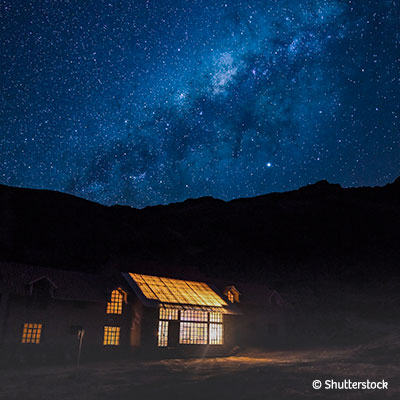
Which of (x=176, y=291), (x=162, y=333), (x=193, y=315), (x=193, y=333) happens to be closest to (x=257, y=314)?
(x=193, y=315)

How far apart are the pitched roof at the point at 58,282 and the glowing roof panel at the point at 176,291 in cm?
294

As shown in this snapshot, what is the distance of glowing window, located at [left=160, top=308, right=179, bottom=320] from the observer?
30.2 metres

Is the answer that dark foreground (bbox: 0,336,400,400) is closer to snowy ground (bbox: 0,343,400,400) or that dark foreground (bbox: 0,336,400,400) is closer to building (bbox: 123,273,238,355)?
snowy ground (bbox: 0,343,400,400)

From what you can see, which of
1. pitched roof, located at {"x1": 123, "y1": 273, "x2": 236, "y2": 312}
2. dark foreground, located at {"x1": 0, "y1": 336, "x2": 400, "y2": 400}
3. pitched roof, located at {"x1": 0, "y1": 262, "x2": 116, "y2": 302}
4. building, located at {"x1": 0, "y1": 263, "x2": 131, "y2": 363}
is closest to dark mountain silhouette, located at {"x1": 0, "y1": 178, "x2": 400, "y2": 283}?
pitched roof, located at {"x1": 123, "y1": 273, "x2": 236, "y2": 312}

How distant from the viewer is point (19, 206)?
84.2 metres

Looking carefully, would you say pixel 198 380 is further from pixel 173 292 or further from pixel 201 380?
pixel 173 292

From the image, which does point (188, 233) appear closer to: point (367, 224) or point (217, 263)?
point (217, 263)

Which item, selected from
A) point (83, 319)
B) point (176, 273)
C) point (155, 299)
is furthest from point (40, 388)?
point (176, 273)

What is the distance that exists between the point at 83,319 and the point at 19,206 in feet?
215

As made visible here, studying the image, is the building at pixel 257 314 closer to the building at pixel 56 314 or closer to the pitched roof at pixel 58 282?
the building at pixel 56 314

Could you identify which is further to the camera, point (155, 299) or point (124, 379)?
point (155, 299)

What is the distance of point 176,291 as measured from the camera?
107 feet

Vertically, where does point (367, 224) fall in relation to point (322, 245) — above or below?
above

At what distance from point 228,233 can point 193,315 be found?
63.5 m
